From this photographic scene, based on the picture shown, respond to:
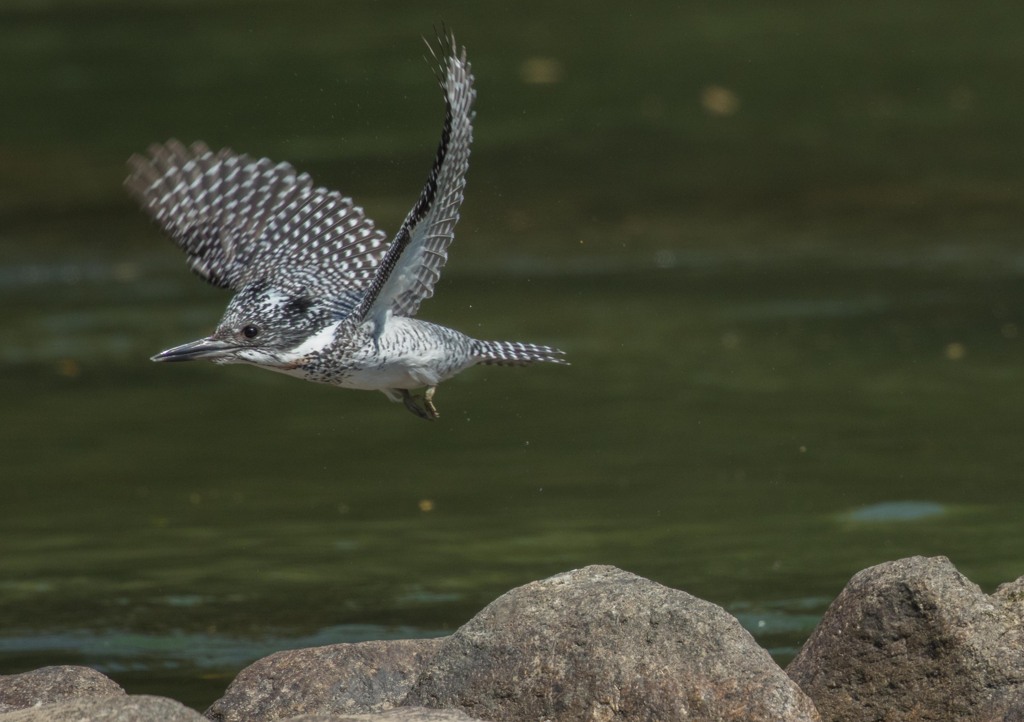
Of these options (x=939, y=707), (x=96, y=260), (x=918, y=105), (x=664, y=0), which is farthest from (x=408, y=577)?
(x=664, y=0)

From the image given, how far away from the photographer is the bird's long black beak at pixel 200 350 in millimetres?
7863

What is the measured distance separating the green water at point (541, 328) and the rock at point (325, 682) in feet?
4.20

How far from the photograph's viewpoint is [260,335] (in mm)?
8125

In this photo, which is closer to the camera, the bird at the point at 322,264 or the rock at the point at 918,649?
the rock at the point at 918,649

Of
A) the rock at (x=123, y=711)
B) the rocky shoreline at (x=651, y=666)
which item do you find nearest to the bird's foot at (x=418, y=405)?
the rocky shoreline at (x=651, y=666)

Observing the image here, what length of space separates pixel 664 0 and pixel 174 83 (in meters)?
6.39

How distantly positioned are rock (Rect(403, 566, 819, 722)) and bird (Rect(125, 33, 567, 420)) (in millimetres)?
1553

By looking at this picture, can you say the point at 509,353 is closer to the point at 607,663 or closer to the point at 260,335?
the point at 260,335

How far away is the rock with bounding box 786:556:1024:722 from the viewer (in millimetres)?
6965

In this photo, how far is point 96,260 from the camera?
2056cm

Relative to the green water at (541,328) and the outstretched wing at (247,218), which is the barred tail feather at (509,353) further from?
the green water at (541,328)

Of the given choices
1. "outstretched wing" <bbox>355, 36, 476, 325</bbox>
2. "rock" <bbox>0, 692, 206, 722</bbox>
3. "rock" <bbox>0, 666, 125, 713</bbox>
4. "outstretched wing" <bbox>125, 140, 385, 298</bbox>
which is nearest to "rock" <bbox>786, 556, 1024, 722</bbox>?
"outstretched wing" <bbox>355, 36, 476, 325</bbox>

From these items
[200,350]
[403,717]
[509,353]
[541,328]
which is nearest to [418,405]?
[509,353]

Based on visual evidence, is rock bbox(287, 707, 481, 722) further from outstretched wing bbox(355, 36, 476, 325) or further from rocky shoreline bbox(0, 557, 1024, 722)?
outstretched wing bbox(355, 36, 476, 325)
